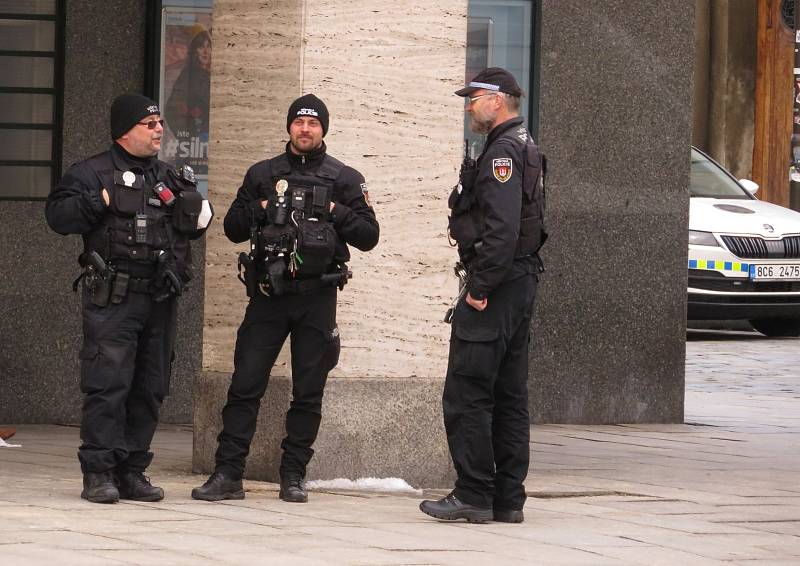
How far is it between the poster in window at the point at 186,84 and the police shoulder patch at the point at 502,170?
4.32 m

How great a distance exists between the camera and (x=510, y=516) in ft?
25.0

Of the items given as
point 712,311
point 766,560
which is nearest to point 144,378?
point 766,560

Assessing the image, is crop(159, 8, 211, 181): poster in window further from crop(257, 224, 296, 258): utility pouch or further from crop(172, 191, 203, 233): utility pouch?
crop(257, 224, 296, 258): utility pouch

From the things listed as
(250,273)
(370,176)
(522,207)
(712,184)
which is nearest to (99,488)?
(250,273)

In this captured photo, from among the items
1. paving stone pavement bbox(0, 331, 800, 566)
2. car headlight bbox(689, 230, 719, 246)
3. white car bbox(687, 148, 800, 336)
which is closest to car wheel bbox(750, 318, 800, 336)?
white car bbox(687, 148, 800, 336)

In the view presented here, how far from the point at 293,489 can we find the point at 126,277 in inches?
45.6

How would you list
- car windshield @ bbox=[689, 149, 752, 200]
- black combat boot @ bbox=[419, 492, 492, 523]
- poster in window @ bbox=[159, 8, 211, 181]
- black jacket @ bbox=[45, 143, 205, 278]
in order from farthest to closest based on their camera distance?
car windshield @ bbox=[689, 149, 752, 200] < poster in window @ bbox=[159, 8, 211, 181] < black jacket @ bbox=[45, 143, 205, 278] < black combat boot @ bbox=[419, 492, 492, 523]

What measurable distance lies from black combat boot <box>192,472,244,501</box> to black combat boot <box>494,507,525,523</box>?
1.15 m

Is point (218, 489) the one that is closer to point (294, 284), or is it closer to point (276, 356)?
point (276, 356)

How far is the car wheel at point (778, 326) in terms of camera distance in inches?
715

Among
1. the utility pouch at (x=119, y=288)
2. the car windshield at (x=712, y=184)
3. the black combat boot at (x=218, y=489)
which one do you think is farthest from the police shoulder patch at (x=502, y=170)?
the car windshield at (x=712, y=184)

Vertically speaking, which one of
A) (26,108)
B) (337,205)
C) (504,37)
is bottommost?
(337,205)

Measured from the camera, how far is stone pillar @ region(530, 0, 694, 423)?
11.9 metres

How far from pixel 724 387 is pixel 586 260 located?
2906 mm
